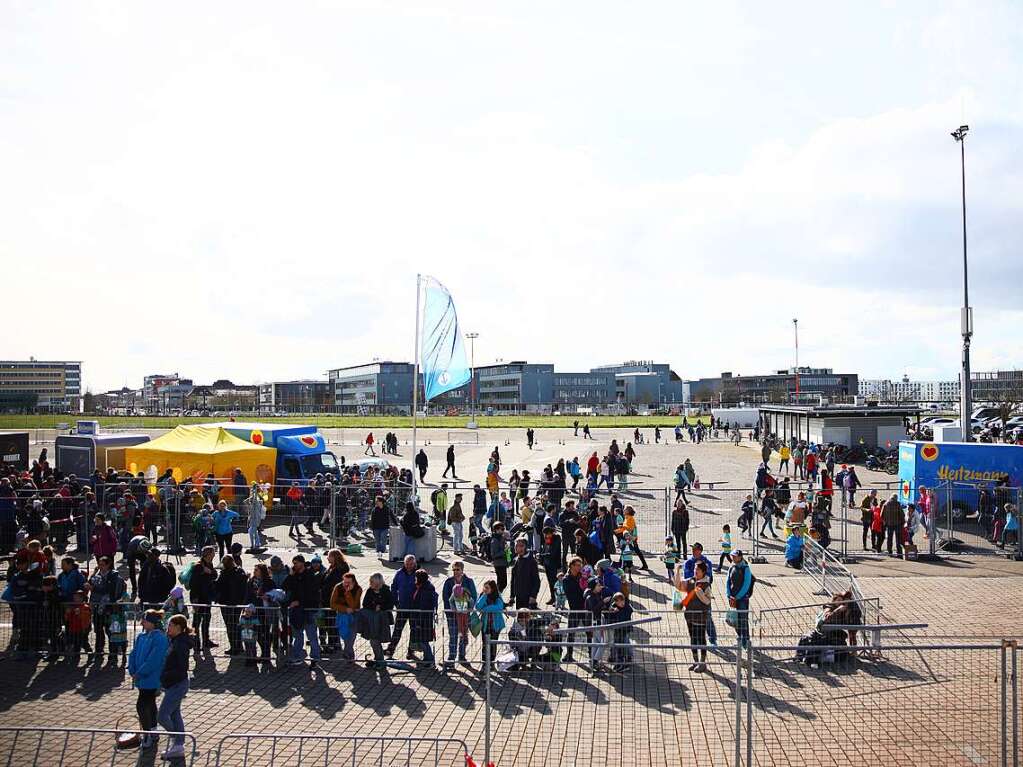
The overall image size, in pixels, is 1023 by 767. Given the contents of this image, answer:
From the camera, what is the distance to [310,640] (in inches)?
424

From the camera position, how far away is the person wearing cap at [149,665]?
8109 mm

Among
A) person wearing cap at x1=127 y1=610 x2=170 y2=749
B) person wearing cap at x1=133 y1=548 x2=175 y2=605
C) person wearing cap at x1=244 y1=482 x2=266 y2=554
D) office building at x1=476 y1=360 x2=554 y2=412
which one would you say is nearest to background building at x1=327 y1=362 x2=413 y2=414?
office building at x1=476 y1=360 x2=554 y2=412

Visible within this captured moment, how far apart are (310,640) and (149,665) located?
2.90m

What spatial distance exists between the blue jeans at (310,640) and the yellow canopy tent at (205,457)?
43.2 ft

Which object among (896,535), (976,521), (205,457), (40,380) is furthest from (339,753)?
(40,380)

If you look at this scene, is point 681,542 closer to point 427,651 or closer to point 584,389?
point 427,651

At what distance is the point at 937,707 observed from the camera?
719 cm

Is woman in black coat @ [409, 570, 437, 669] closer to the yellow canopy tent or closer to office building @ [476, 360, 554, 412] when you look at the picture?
the yellow canopy tent

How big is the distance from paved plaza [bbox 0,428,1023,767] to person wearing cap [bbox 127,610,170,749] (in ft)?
1.96

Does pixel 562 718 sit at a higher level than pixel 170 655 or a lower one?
lower

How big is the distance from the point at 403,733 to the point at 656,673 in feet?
10.8

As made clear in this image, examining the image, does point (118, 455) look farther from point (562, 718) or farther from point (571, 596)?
point (562, 718)

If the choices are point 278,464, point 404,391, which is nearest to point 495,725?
point 278,464

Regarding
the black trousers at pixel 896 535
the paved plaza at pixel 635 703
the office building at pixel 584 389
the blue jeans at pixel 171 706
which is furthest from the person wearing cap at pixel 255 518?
the office building at pixel 584 389
